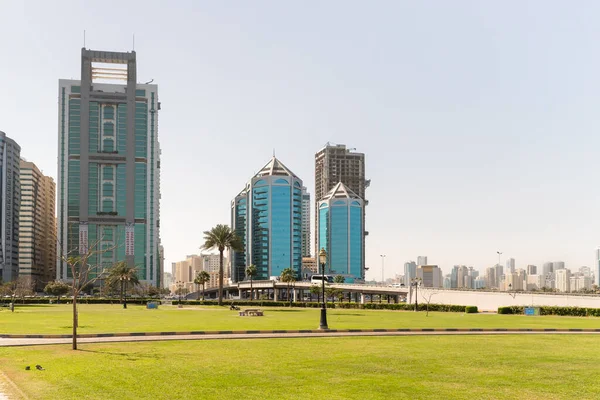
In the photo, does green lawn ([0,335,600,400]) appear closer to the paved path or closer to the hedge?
the paved path

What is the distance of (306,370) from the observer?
2273cm

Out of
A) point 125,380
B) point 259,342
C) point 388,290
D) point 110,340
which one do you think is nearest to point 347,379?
point 125,380

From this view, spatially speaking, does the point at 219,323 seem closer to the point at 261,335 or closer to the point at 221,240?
the point at 261,335

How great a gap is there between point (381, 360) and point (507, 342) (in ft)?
42.5

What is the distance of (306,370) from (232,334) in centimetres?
1757

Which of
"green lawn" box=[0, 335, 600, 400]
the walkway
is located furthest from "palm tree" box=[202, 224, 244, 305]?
"green lawn" box=[0, 335, 600, 400]

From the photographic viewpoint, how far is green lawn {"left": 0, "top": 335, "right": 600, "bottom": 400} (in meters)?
18.3

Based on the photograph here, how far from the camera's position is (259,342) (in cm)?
3384

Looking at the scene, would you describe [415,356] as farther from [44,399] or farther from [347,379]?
[44,399]

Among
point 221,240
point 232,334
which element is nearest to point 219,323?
point 232,334

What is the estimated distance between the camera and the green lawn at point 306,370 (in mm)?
18312

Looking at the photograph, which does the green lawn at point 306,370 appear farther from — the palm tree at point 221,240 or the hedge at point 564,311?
the palm tree at point 221,240

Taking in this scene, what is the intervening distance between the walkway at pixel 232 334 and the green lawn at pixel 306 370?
280 centimetres

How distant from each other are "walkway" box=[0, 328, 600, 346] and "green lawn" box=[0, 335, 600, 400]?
280 cm
